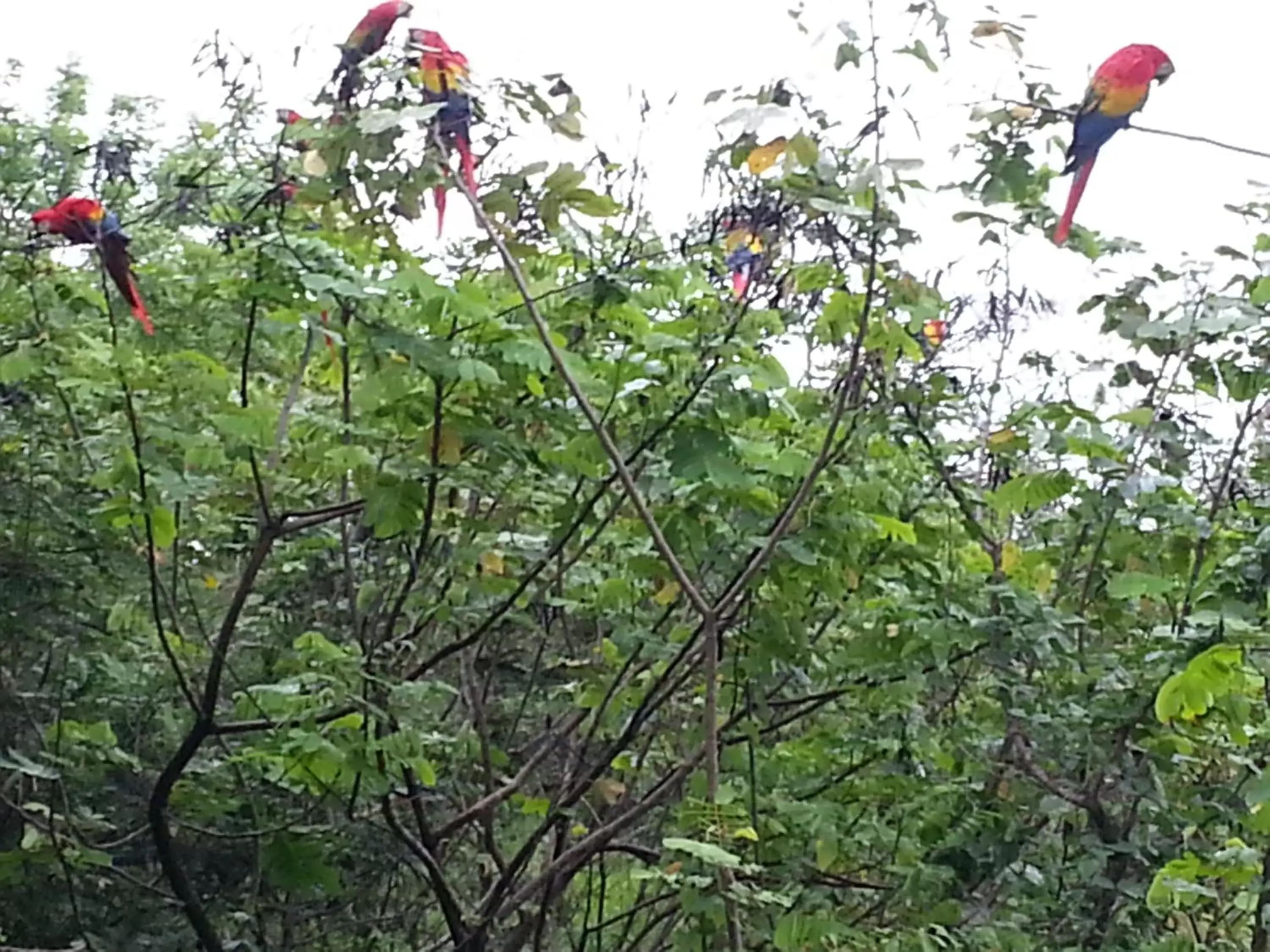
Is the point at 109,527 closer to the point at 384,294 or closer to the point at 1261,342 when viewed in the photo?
the point at 384,294

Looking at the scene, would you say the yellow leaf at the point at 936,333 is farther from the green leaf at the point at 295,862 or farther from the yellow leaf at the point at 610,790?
the green leaf at the point at 295,862

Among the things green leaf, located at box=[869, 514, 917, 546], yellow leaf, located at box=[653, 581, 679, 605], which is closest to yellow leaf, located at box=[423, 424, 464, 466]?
yellow leaf, located at box=[653, 581, 679, 605]

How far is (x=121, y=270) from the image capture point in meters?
1.44

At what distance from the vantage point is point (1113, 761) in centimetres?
158

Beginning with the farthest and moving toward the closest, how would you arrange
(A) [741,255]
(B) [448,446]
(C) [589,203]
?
(A) [741,255] < (B) [448,446] < (C) [589,203]

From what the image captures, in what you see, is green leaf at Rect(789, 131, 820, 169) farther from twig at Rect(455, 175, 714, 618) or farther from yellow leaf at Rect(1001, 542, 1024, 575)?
yellow leaf at Rect(1001, 542, 1024, 575)

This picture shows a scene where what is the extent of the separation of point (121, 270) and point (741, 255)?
0.72 m

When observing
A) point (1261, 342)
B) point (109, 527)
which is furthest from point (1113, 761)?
point (109, 527)

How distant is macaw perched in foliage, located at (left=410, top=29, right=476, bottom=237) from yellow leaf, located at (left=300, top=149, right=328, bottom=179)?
0.11 m

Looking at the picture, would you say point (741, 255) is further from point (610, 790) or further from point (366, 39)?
point (610, 790)

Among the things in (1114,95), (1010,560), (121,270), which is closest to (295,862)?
(121,270)

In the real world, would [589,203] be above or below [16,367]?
above

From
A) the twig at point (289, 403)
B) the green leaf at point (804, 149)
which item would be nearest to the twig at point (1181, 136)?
the green leaf at point (804, 149)

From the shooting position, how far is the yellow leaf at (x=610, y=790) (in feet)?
6.06
